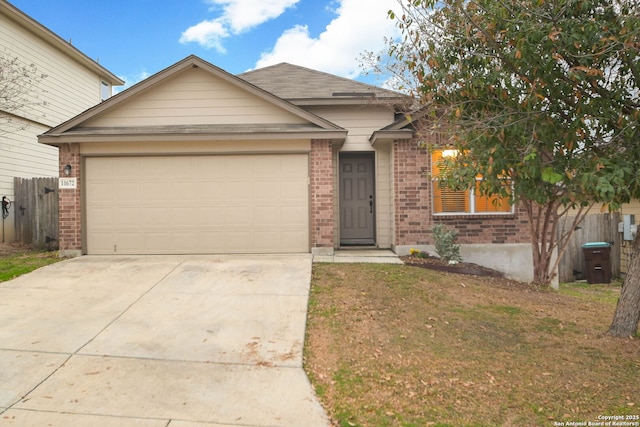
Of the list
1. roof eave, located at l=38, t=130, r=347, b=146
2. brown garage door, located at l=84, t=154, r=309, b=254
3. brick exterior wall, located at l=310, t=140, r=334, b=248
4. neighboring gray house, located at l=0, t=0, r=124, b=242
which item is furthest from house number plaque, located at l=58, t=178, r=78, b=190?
brick exterior wall, located at l=310, t=140, r=334, b=248

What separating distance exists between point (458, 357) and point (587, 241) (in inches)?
405

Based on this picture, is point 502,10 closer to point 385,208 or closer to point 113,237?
point 385,208

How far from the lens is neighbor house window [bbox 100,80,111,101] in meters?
18.3

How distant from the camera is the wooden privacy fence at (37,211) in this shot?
36.3 ft

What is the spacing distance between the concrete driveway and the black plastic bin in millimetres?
9176

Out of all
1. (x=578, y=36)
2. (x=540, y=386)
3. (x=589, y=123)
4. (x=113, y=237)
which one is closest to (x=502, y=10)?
(x=578, y=36)

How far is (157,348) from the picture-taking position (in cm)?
466

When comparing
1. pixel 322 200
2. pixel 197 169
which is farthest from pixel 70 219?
pixel 322 200

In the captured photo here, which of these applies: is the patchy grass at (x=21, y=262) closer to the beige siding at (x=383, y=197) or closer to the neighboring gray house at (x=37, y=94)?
the neighboring gray house at (x=37, y=94)

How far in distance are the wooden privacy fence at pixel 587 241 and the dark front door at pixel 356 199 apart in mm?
6060

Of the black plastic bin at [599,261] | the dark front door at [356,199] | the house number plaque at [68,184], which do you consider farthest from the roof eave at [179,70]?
the black plastic bin at [599,261]

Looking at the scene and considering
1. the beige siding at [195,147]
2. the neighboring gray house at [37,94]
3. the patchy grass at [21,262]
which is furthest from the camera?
the neighboring gray house at [37,94]

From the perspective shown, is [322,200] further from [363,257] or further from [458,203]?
[458,203]

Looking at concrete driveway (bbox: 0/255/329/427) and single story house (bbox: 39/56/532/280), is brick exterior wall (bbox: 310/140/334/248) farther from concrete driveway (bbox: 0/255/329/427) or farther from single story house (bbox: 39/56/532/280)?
concrete driveway (bbox: 0/255/329/427)
